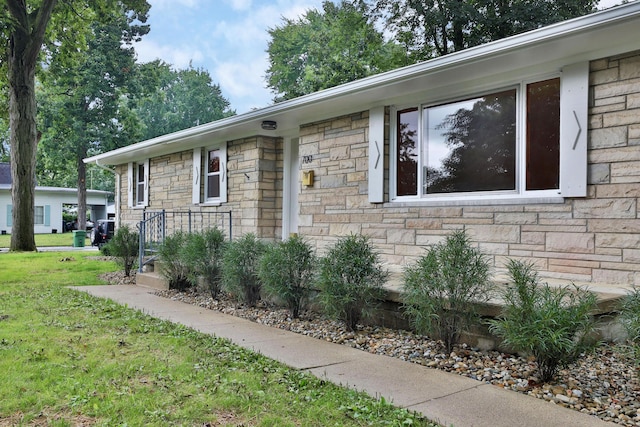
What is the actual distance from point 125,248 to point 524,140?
6.82m

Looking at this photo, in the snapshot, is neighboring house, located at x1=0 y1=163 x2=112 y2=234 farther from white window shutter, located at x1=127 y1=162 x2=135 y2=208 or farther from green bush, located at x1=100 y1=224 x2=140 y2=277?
green bush, located at x1=100 y1=224 x2=140 y2=277

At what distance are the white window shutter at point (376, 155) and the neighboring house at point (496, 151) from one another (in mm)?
16

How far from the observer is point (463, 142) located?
5.41 metres

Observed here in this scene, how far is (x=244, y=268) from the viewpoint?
18.5 feet

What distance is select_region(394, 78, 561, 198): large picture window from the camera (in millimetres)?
4727

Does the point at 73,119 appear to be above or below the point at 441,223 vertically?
above

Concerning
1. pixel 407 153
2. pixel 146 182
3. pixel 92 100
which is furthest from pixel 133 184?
pixel 92 100

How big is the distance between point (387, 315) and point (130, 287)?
452 cm

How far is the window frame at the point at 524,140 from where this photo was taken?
437 cm

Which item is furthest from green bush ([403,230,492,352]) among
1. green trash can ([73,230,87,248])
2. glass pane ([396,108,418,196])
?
green trash can ([73,230,87,248])

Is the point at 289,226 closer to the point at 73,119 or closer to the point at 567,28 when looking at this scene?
the point at 567,28

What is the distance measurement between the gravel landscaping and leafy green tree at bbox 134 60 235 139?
3227 centimetres

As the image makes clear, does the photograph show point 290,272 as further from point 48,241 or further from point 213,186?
point 48,241

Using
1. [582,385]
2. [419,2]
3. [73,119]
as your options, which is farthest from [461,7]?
[73,119]
